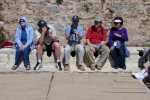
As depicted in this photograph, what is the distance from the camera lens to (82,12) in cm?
1071

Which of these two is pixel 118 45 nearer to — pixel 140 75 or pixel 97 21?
pixel 97 21

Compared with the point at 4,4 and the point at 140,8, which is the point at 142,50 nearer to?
the point at 140,8

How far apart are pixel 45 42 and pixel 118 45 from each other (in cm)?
167

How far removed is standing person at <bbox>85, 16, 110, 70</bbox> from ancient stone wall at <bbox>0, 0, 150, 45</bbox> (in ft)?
5.44

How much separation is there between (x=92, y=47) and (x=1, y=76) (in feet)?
7.04

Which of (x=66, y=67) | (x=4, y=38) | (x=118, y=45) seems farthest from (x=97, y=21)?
(x=4, y=38)

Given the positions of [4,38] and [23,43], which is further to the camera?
[4,38]

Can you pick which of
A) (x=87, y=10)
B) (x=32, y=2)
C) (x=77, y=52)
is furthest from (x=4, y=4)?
(x=77, y=52)

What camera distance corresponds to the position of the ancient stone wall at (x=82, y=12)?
1063cm

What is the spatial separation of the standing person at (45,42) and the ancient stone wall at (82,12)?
181 centimetres

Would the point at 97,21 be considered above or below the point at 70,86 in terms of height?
above

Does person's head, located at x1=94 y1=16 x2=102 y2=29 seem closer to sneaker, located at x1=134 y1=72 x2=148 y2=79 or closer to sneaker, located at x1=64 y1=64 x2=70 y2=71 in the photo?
sneaker, located at x1=64 y1=64 x2=70 y2=71

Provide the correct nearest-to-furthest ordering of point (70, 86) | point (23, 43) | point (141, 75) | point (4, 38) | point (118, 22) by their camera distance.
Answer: point (70, 86) → point (141, 75) → point (23, 43) → point (118, 22) → point (4, 38)

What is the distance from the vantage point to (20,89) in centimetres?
695
